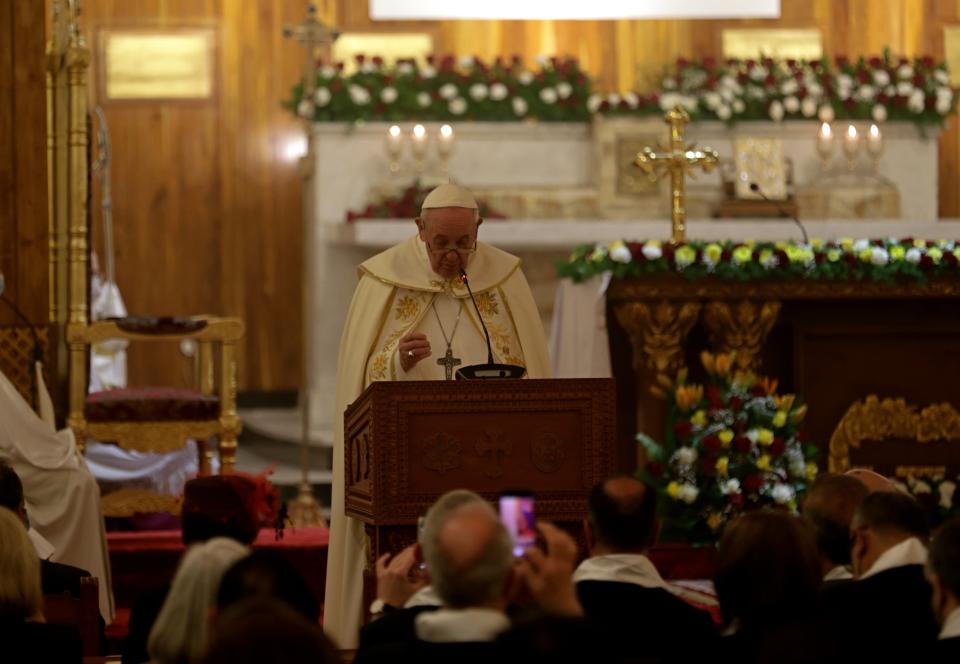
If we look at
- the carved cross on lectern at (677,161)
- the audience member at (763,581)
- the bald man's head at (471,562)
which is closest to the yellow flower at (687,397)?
the carved cross on lectern at (677,161)

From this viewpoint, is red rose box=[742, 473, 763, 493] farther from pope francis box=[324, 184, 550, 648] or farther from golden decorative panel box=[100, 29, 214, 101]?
golden decorative panel box=[100, 29, 214, 101]

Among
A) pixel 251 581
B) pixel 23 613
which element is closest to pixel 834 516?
pixel 251 581

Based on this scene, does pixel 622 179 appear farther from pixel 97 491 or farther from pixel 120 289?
pixel 97 491

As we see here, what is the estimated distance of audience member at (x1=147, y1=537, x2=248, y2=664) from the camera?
11.4ft

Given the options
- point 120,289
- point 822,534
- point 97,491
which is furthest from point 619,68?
point 822,534

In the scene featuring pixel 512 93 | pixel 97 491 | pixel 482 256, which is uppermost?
pixel 512 93

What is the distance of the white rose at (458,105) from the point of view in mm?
12742

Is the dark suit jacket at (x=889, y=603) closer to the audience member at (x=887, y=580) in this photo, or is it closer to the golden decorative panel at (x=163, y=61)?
the audience member at (x=887, y=580)

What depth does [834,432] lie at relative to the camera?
8.70 metres

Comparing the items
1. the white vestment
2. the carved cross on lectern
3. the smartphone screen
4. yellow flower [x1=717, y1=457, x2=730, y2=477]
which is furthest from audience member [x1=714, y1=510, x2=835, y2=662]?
the carved cross on lectern

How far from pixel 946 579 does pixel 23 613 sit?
1957mm

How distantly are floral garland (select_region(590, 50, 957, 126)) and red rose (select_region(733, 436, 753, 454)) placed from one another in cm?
518

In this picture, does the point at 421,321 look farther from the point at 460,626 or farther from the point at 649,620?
the point at 460,626

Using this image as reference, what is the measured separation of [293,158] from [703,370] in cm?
617
